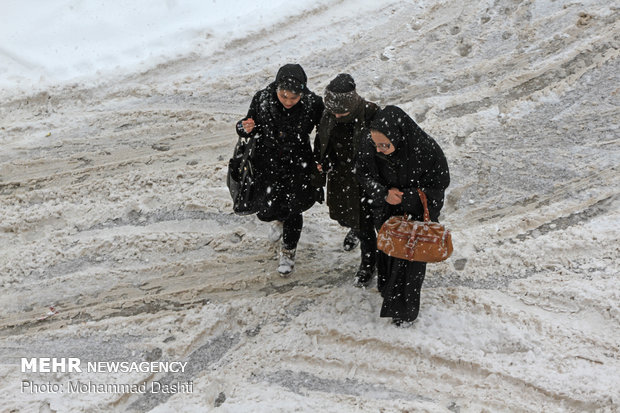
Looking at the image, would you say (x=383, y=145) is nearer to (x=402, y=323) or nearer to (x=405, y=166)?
(x=405, y=166)

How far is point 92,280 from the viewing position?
4.58 metres

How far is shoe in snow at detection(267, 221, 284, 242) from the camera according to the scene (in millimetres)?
Answer: 4938

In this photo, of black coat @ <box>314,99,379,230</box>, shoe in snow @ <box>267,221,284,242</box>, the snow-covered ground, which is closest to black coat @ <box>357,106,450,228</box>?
black coat @ <box>314,99,379,230</box>

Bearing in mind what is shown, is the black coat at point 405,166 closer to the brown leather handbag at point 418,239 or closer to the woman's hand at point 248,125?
the brown leather handbag at point 418,239

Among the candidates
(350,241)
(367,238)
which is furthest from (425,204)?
(350,241)

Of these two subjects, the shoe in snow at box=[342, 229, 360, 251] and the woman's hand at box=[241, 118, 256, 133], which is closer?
the woman's hand at box=[241, 118, 256, 133]

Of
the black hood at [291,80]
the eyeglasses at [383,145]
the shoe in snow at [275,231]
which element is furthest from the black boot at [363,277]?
the black hood at [291,80]

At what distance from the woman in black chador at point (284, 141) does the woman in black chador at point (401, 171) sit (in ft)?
2.08

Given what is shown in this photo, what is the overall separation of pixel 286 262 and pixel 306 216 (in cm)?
85

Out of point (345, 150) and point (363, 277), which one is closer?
point (345, 150)

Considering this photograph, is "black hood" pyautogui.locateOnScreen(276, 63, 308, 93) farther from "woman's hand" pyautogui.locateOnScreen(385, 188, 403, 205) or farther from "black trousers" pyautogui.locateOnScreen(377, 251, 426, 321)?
"black trousers" pyautogui.locateOnScreen(377, 251, 426, 321)

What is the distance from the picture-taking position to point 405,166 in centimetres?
326

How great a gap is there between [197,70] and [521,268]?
5.08 m

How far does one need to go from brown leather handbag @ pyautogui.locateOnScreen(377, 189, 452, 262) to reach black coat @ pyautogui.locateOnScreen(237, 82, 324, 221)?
0.93 metres
